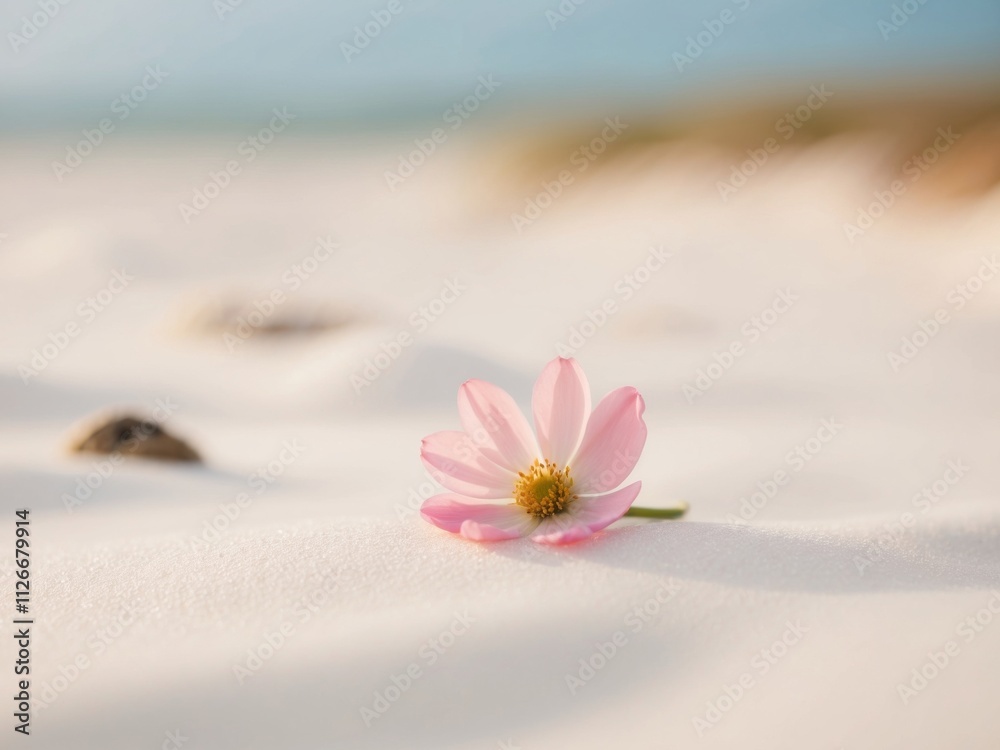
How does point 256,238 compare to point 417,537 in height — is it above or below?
above

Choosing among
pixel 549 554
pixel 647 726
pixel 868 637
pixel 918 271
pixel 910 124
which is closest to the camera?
pixel 647 726

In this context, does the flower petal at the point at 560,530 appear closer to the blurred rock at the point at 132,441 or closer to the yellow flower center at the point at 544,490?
the yellow flower center at the point at 544,490

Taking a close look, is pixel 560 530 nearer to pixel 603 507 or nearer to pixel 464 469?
pixel 603 507

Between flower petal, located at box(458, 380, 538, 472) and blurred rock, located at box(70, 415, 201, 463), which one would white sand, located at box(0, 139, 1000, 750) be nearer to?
blurred rock, located at box(70, 415, 201, 463)

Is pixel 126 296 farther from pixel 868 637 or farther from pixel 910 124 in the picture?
pixel 910 124

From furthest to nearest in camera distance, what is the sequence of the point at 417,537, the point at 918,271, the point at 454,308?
1. the point at 918,271
2. the point at 454,308
3. the point at 417,537

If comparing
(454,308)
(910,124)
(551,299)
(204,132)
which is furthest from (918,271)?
(204,132)
